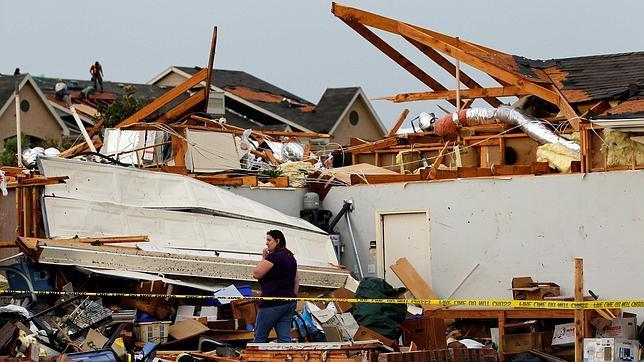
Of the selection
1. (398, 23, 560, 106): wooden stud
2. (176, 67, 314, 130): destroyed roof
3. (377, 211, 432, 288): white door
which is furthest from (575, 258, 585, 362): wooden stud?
(176, 67, 314, 130): destroyed roof

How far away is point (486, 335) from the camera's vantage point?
21656mm

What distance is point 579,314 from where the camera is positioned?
17.6 meters

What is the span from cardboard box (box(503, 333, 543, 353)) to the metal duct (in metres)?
4.02

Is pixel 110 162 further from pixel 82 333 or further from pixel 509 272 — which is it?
pixel 509 272

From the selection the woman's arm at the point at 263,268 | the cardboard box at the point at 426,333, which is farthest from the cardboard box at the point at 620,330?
the woman's arm at the point at 263,268

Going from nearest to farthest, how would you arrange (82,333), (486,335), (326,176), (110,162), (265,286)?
(265,286)
(82,333)
(486,335)
(110,162)
(326,176)

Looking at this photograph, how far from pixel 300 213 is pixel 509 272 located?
4.48m

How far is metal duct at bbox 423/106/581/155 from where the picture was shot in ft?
77.2

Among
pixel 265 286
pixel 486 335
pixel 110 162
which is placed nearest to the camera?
pixel 265 286

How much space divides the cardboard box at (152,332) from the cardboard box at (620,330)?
608 centimetres

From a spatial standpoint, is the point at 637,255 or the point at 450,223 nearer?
the point at 637,255

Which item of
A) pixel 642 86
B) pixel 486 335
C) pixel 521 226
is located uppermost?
pixel 642 86

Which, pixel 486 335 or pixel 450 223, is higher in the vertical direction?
pixel 450 223

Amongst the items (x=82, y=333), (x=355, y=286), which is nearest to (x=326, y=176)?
(x=355, y=286)
